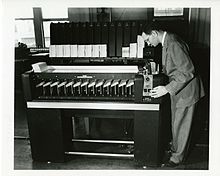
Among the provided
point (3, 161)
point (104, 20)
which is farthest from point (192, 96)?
point (3, 161)

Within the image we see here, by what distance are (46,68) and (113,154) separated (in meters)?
0.49

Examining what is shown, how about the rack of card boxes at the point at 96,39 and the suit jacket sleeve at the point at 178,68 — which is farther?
the rack of card boxes at the point at 96,39

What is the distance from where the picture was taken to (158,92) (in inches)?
49.7

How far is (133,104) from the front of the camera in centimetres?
131

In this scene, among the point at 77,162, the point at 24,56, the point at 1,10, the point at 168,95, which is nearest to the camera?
the point at 1,10

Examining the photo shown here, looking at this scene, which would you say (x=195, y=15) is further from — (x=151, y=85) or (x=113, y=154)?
(x=113, y=154)

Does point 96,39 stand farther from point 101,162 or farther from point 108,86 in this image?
point 101,162

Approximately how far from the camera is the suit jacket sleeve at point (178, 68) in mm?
1277

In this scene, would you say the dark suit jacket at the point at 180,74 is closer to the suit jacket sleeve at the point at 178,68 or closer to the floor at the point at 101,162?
the suit jacket sleeve at the point at 178,68

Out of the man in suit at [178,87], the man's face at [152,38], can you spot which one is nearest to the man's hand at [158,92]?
the man in suit at [178,87]

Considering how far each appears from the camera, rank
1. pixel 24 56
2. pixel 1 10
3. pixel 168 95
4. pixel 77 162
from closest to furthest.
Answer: pixel 1 10 < pixel 24 56 < pixel 168 95 < pixel 77 162

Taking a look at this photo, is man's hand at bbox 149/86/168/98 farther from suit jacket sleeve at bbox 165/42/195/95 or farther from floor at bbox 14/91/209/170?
floor at bbox 14/91/209/170

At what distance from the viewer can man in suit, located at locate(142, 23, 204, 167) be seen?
1.28 m

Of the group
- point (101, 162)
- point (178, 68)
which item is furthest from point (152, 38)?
point (101, 162)
